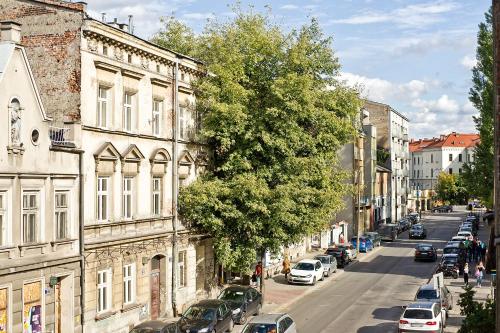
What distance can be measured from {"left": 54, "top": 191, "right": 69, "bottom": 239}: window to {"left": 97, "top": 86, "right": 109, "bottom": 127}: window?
3.50 m

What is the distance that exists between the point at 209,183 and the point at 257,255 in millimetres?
4859

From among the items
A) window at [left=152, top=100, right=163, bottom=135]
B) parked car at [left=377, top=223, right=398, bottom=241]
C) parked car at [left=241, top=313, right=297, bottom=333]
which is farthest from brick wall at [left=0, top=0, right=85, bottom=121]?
parked car at [left=377, top=223, right=398, bottom=241]

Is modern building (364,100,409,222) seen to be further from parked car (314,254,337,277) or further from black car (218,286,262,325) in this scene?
black car (218,286,262,325)

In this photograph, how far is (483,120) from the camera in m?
54.6

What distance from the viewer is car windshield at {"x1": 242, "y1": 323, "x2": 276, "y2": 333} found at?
24750mm

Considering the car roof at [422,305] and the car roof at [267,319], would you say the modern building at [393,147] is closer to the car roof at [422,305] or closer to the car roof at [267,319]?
the car roof at [422,305]

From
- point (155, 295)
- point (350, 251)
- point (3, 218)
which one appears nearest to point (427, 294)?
point (155, 295)

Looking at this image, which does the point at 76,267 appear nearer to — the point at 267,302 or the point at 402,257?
the point at 267,302

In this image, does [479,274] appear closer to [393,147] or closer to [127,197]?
[127,197]

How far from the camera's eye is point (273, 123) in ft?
116

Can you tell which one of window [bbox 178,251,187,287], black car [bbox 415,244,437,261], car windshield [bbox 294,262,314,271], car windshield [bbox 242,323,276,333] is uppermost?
window [bbox 178,251,187,287]

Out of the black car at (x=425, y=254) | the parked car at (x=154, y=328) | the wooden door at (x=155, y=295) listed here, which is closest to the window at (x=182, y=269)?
the wooden door at (x=155, y=295)

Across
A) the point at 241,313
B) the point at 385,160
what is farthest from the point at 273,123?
the point at 385,160

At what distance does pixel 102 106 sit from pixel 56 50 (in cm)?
281
